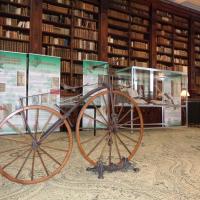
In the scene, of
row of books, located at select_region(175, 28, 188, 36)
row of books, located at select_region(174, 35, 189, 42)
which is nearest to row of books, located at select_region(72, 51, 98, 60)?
row of books, located at select_region(174, 35, 189, 42)

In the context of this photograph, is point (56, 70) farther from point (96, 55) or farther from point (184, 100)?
point (184, 100)

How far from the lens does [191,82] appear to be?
27.2 feet

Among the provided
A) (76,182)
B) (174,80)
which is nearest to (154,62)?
(174,80)

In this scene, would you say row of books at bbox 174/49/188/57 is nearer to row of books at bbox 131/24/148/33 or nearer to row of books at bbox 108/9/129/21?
row of books at bbox 131/24/148/33

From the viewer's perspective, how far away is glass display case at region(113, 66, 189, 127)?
575 cm

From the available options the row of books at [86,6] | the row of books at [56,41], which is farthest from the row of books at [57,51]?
the row of books at [86,6]

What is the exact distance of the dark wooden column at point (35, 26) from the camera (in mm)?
5559

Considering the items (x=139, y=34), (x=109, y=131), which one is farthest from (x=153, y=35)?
(x=109, y=131)

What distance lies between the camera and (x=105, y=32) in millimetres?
6594

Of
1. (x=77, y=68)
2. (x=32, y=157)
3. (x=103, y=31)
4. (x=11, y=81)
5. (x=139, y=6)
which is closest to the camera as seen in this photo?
(x=32, y=157)

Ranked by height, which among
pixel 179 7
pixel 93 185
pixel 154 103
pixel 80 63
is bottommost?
pixel 93 185

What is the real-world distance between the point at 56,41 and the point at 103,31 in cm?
138

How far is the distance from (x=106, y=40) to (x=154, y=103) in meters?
2.23

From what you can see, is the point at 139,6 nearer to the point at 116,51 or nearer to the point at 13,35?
the point at 116,51
